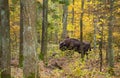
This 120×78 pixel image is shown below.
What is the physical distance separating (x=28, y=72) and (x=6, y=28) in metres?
2.44

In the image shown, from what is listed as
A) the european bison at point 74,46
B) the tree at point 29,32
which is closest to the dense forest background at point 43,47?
the tree at point 29,32

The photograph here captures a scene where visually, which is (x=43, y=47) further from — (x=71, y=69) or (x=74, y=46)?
(x=74, y=46)

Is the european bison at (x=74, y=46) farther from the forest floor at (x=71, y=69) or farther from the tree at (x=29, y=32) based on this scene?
the tree at (x=29, y=32)

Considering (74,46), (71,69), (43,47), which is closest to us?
(71,69)

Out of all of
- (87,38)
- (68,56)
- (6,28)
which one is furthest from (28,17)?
(87,38)

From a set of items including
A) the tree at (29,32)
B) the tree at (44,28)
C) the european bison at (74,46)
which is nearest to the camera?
the tree at (29,32)

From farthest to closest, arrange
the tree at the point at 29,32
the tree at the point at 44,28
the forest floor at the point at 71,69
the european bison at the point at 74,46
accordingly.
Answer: the european bison at the point at 74,46
the tree at the point at 44,28
the forest floor at the point at 71,69
the tree at the point at 29,32

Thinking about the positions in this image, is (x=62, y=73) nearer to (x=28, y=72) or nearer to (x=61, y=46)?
(x=28, y=72)

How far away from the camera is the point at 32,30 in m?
8.75

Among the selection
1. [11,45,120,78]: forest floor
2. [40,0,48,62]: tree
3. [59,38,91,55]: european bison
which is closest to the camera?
[11,45,120,78]: forest floor

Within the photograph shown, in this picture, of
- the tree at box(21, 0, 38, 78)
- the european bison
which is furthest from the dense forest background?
the european bison

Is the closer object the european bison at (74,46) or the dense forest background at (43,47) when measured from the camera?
the dense forest background at (43,47)

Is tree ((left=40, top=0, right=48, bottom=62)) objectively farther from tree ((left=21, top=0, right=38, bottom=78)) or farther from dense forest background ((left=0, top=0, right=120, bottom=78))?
tree ((left=21, top=0, right=38, bottom=78))

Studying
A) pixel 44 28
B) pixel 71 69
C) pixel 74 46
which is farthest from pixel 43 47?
pixel 74 46
